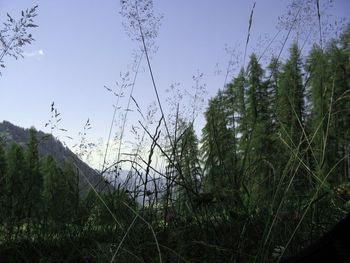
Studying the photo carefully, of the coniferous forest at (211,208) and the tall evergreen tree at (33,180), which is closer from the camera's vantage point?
the coniferous forest at (211,208)

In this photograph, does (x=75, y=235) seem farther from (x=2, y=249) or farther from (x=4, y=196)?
(x=4, y=196)

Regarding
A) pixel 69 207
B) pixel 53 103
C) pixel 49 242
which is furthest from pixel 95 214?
pixel 53 103

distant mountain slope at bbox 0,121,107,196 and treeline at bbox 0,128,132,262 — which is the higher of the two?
distant mountain slope at bbox 0,121,107,196

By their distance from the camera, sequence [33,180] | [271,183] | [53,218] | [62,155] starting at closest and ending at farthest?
[271,183] → [53,218] → [33,180] → [62,155]

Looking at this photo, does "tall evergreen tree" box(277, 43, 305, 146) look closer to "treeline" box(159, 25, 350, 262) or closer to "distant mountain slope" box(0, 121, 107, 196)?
"treeline" box(159, 25, 350, 262)

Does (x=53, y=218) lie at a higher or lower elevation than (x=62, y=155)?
lower

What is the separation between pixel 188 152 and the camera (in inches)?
68.6

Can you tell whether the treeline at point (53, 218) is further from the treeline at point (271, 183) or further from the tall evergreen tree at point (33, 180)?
the treeline at point (271, 183)

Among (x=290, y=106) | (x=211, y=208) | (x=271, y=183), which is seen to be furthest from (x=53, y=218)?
(x=290, y=106)

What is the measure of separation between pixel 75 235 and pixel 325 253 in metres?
1.41

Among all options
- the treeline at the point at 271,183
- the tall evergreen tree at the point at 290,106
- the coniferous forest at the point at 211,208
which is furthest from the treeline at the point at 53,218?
the tall evergreen tree at the point at 290,106

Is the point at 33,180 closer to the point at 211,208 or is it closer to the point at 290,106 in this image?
the point at 211,208

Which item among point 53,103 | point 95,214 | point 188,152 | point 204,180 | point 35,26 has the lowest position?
point 95,214

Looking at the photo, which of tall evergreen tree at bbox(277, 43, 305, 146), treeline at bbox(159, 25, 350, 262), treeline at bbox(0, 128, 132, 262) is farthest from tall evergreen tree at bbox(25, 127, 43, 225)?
tall evergreen tree at bbox(277, 43, 305, 146)
